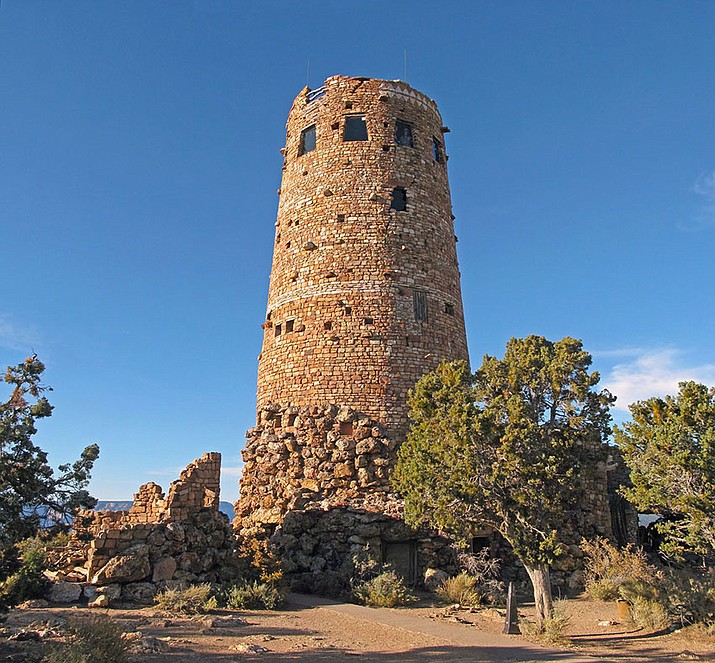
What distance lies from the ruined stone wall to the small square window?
0.28ft

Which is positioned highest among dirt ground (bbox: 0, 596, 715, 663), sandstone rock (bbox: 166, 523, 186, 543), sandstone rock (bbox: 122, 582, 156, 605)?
sandstone rock (bbox: 166, 523, 186, 543)

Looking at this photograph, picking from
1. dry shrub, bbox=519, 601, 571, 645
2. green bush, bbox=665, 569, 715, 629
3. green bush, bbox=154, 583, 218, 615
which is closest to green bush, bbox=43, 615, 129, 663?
green bush, bbox=154, 583, 218, 615

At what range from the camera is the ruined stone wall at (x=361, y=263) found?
19.8 m

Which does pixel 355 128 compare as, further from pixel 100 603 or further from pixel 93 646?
pixel 93 646

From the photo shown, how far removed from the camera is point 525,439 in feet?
43.4

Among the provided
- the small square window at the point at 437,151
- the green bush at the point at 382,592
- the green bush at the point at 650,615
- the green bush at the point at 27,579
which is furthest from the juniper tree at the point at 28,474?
the small square window at the point at 437,151

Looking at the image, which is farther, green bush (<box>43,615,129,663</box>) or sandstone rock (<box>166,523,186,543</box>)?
sandstone rock (<box>166,523,186,543</box>)

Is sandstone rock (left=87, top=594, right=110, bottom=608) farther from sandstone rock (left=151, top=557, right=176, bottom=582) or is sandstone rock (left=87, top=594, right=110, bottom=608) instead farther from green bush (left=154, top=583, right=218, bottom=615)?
sandstone rock (left=151, top=557, right=176, bottom=582)

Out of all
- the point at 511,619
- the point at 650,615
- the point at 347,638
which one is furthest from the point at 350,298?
the point at 650,615

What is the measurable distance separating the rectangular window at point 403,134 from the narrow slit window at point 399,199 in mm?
2025

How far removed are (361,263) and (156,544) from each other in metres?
10.9

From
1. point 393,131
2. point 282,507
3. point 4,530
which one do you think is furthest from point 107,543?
point 393,131

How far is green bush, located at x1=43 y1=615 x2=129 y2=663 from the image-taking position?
25.5 feet

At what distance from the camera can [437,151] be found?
2417cm
